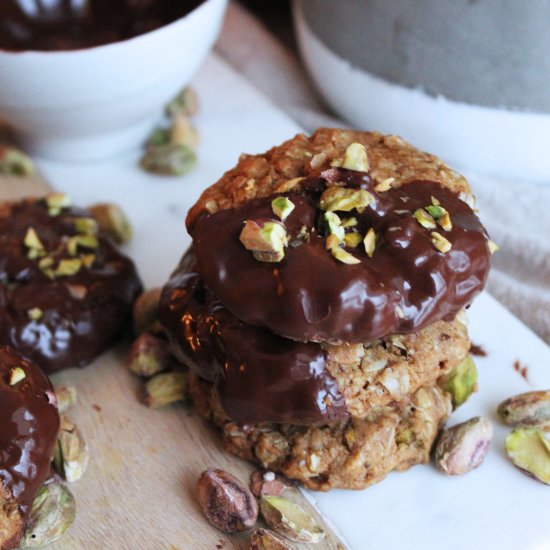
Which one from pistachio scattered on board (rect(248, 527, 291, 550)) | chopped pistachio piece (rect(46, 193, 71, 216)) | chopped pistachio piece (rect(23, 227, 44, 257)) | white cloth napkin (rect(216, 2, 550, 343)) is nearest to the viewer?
pistachio scattered on board (rect(248, 527, 291, 550))

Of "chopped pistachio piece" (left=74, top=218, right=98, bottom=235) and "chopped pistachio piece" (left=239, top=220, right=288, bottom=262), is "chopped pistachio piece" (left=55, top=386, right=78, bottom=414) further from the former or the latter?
"chopped pistachio piece" (left=239, top=220, right=288, bottom=262)

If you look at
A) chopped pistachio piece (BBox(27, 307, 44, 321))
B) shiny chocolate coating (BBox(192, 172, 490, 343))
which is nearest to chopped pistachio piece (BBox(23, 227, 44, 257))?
chopped pistachio piece (BBox(27, 307, 44, 321))

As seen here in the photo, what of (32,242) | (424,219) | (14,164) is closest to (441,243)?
(424,219)

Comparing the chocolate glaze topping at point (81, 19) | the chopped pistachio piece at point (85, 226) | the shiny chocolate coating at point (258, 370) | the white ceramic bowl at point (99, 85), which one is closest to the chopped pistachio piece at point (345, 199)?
the shiny chocolate coating at point (258, 370)

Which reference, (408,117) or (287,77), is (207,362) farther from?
(287,77)

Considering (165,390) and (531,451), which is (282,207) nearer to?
(165,390)

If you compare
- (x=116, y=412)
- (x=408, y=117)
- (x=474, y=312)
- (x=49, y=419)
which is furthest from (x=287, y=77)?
(x=49, y=419)

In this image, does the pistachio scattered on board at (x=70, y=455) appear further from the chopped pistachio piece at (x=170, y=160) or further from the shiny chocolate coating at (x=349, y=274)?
the chopped pistachio piece at (x=170, y=160)
